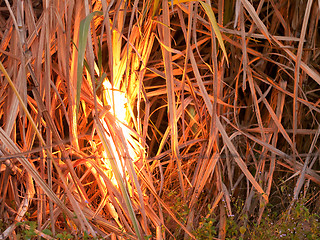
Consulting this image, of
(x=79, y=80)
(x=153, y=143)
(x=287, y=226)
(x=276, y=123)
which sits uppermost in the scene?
(x=79, y=80)

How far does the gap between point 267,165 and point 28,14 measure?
77cm

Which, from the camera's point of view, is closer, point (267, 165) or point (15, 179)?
point (15, 179)

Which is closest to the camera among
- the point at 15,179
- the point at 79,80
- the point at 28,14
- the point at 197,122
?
the point at 79,80

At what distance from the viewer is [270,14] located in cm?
115

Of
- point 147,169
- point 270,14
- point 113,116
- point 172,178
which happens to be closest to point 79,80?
point 113,116

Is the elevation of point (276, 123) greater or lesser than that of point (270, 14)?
lesser

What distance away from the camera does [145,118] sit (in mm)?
1009

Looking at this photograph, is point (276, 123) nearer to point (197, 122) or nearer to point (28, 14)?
point (197, 122)

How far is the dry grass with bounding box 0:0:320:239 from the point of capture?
854 millimetres

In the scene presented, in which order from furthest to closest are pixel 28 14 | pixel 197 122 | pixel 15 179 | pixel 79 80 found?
pixel 197 122
pixel 15 179
pixel 28 14
pixel 79 80

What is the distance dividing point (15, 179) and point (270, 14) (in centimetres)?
79

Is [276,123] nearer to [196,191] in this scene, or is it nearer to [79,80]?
[196,191]

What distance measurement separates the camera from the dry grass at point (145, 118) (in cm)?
85

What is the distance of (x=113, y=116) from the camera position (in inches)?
36.4
